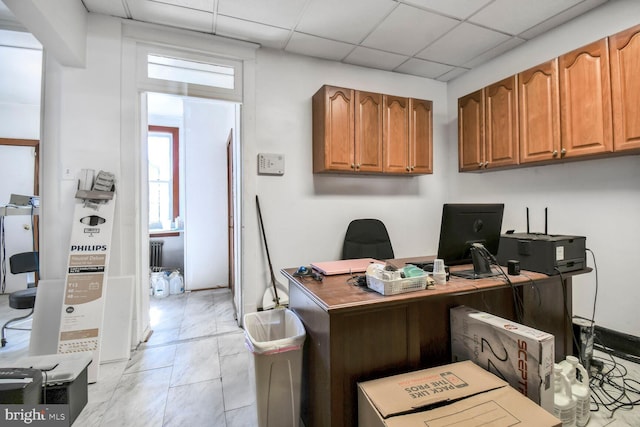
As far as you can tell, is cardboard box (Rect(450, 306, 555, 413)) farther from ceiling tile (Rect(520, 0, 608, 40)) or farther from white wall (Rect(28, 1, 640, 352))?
ceiling tile (Rect(520, 0, 608, 40))

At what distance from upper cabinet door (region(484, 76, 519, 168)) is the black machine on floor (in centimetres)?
120

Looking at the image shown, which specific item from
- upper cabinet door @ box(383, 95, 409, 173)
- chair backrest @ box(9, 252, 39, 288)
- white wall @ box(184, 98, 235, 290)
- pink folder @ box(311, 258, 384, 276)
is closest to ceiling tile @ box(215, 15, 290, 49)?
upper cabinet door @ box(383, 95, 409, 173)

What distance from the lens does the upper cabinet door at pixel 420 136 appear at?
10.8 ft

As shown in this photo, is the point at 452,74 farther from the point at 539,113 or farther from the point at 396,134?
the point at 539,113

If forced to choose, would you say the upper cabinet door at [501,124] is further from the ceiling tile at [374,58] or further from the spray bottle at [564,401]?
the spray bottle at [564,401]

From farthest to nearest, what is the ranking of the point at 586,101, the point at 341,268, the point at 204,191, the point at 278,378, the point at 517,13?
the point at 204,191 < the point at 517,13 < the point at 586,101 < the point at 341,268 < the point at 278,378

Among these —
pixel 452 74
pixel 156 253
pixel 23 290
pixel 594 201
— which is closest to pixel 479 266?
pixel 594 201

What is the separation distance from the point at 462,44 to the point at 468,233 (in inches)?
94.5

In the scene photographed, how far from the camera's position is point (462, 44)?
9.92 ft

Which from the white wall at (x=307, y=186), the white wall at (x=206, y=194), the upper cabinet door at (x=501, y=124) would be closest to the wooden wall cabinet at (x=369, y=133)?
the white wall at (x=307, y=186)

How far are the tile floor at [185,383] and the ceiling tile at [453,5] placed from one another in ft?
9.83

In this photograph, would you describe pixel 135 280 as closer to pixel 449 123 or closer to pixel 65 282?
pixel 65 282

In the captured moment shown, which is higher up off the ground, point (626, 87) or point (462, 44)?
point (462, 44)

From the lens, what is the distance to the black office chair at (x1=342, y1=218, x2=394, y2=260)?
3.08 m
